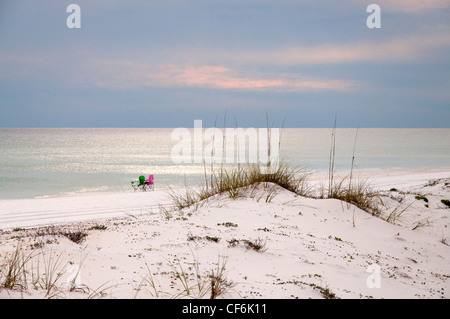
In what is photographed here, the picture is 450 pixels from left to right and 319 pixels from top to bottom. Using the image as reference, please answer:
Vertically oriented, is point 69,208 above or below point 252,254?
below

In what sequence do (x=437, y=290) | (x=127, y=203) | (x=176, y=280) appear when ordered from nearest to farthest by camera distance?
1. (x=176, y=280)
2. (x=437, y=290)
3. (x=127, y=203)

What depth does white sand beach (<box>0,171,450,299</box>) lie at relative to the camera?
2834mm

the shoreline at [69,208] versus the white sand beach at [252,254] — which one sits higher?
the white sand beach at [252,254]

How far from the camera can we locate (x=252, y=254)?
12.0 ft

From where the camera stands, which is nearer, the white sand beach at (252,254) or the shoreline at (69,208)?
the white sand beach at (252,254)

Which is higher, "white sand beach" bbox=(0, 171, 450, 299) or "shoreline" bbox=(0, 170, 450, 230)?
"white sand beach" bbox=(0, 171, 450, 299)

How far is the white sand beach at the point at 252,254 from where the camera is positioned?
9.30ft

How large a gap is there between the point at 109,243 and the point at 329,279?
7.17 feet

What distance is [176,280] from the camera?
9.66 feet

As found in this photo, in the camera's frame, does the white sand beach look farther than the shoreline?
No

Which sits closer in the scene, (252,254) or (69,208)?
(252,254)

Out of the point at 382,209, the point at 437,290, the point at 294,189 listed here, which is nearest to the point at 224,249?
the point at 437,290
